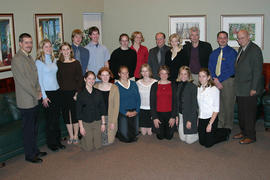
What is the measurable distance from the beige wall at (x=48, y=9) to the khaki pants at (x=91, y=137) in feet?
6.45

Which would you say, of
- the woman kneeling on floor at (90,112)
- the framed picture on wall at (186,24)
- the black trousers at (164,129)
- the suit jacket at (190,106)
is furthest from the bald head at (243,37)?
the woman kneeling on floor at (90,112)

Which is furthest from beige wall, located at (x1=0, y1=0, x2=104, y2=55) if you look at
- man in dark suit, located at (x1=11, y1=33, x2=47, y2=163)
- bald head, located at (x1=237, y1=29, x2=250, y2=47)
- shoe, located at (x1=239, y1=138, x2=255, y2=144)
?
shoe, located at (x1=239, y1=138, x2=255, y2=144)

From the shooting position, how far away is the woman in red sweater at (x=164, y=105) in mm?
5090

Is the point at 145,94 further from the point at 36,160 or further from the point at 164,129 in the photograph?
the point at 36,160

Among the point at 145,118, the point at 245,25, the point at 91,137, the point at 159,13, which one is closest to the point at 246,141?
the point at 145,118

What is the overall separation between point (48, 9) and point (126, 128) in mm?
2865

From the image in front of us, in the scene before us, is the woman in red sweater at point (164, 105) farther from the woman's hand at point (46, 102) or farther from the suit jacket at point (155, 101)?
the woman's hand at point (46, 102)

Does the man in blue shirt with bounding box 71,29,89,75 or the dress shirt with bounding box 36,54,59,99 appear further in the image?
the man in blue shirt with bounding box 71,29,89,75

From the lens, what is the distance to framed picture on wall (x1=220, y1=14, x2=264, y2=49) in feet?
20.8

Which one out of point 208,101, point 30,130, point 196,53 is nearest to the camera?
point 30,130

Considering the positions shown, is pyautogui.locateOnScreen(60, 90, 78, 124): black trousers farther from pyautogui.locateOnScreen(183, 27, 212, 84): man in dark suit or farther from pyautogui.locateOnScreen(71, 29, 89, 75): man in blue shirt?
pyautogui.locateOnScreen(183, 27, 212, 84): man in dark suit

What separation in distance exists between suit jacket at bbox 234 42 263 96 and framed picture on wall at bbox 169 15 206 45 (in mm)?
2124

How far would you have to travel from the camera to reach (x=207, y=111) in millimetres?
4805

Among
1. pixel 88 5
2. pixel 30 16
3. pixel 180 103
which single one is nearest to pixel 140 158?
pixel 180 103
